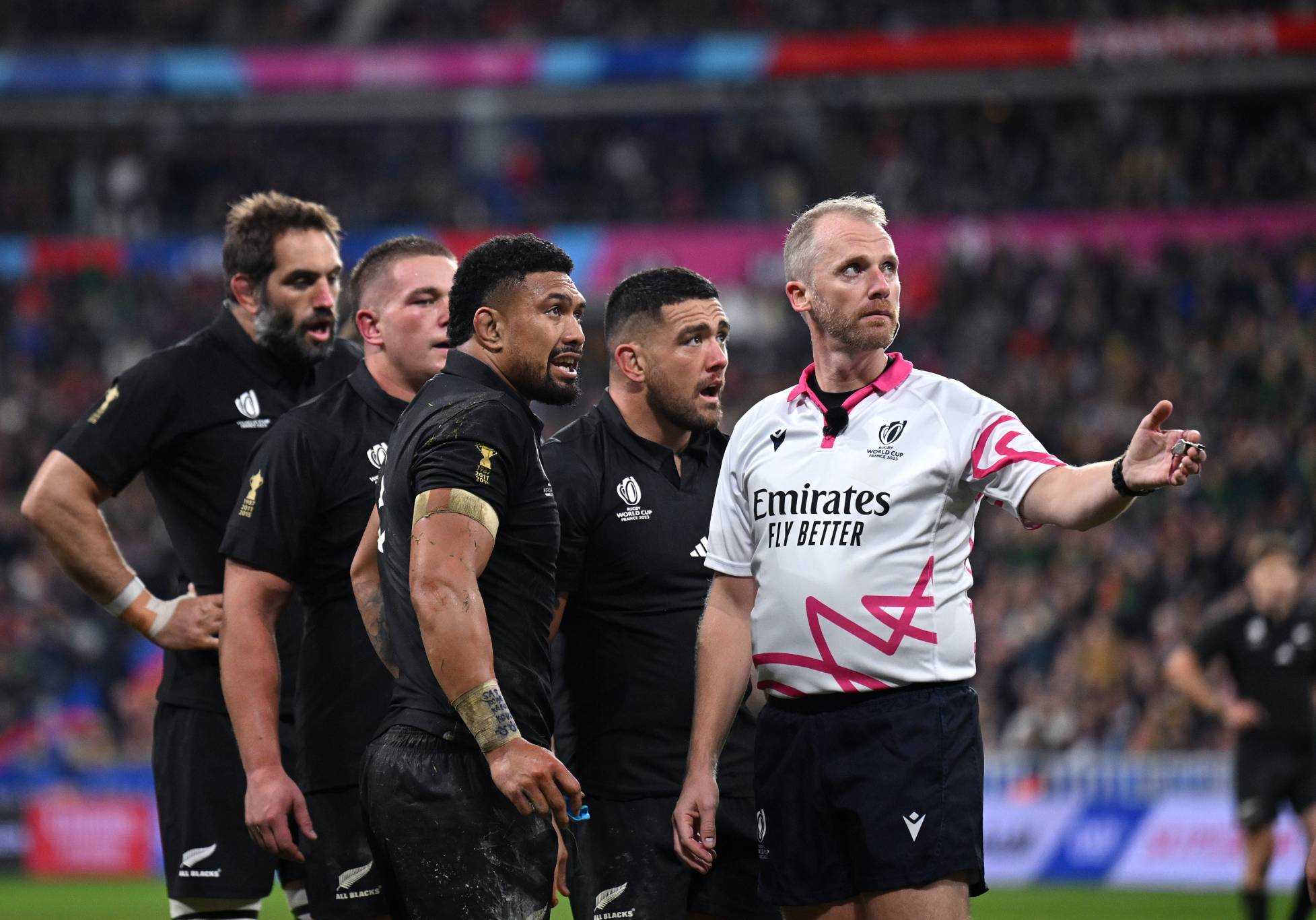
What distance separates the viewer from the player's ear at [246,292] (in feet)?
19.0

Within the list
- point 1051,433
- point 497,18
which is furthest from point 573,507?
point 497,18

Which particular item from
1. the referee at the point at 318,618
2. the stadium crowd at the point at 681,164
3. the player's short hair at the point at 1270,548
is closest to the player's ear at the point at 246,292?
the referee at the point at 318,618

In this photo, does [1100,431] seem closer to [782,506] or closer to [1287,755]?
[1287,755]

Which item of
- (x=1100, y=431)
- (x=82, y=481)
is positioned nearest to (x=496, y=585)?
(x=82, y=481)

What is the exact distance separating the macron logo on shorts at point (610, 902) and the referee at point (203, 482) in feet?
3.78

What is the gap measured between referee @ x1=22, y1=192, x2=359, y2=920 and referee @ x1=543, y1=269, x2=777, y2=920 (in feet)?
3.48

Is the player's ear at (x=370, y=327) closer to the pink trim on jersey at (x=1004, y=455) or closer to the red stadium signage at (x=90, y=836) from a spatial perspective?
the pink trim on jersey at (x=1004, y=455)

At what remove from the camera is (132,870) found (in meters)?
17.0

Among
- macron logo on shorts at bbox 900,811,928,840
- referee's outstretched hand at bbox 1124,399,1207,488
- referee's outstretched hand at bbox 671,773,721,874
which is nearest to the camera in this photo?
referee's outstretched hand at bbox 1124,399,1207,488

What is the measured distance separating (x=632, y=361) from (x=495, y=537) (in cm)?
163

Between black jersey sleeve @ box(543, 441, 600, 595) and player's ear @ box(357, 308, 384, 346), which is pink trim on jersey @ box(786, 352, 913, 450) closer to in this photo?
black jersey sleeve @ box(543, 441, 600, 595)

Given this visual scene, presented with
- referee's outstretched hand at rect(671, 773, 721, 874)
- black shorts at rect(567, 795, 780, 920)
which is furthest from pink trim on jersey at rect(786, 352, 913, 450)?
black shorts at rect(567, 795, 780, 920)

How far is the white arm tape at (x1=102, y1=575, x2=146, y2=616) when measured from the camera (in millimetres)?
5598

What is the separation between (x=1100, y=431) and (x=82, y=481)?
17685 millimetres
